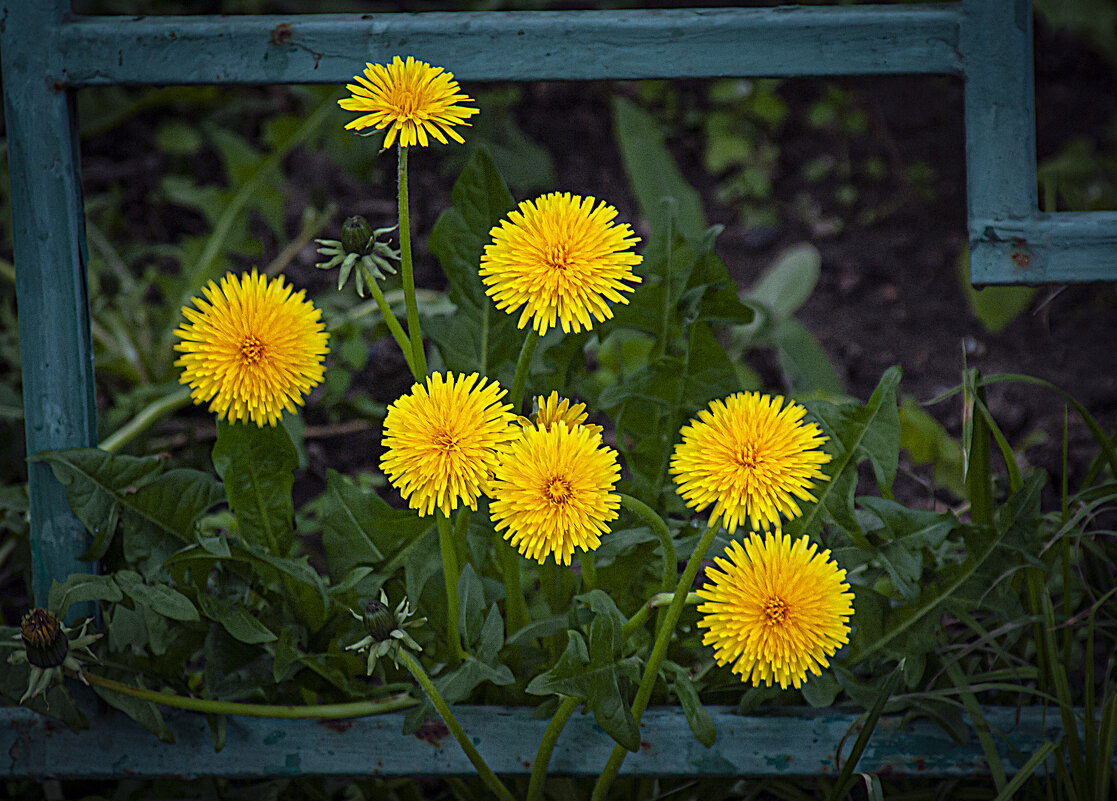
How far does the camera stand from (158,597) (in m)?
1.11

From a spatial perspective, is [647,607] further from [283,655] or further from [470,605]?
[283,655]

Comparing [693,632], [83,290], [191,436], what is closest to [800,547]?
[693,632]

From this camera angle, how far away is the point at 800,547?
0.98m

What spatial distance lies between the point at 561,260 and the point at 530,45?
0.39m

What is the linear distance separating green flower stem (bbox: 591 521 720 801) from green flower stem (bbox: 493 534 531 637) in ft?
0.61

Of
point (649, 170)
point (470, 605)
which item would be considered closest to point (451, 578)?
point (470, 605)

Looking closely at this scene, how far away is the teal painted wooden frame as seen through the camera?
1.15 meters

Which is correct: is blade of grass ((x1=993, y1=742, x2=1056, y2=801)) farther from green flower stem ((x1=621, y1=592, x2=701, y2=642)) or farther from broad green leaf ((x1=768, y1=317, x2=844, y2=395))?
broad green leaf ((x1=768, y1=317, x2=844, y2=395))

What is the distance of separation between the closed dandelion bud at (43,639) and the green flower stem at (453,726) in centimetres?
39

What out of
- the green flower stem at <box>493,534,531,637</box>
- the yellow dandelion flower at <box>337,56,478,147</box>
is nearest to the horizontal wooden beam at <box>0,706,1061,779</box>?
the green flower stem at <box>493,534,531,637</box>

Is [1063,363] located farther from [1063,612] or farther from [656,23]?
[656,23]

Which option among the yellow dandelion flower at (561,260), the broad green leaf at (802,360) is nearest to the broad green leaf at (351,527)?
the yellow dandelion flower at (561,260)

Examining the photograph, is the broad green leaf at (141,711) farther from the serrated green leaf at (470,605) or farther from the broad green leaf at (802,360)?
the broad green leaf at (802,360)

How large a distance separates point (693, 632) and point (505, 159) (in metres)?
1.54
